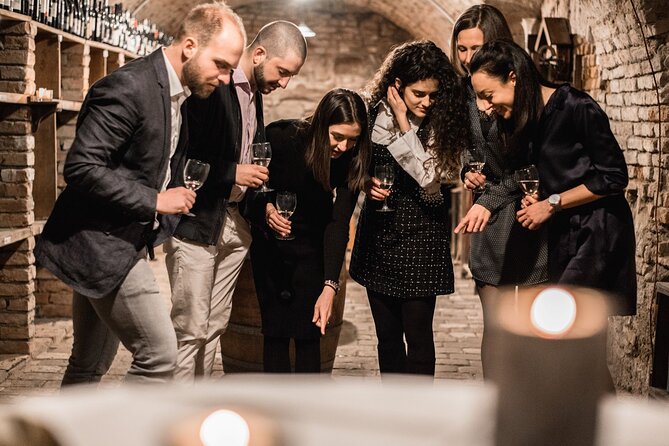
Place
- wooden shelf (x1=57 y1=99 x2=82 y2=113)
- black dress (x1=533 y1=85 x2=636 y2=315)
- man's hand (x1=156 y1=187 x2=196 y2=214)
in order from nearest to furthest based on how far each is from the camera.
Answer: man's hand (x1=156 y1=187 x2=196 y2=214)
black dress (x1=533 y1=85 x2=636 y2=315)
wooden shelf (x1=57 y1=99 x2=82 y2=113)

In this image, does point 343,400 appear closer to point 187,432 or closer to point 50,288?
point 187,432

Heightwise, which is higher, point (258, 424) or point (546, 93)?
point (546, 93)

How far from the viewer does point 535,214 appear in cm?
299

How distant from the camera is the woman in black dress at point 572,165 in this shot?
2865mm

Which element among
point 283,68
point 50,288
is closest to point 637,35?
point 283,68

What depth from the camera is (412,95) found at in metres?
3.11

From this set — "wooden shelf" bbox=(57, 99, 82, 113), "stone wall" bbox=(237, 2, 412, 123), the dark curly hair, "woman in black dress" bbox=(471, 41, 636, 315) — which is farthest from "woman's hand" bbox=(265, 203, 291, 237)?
"stone wall" bbox=(237, 2, 412, 123)

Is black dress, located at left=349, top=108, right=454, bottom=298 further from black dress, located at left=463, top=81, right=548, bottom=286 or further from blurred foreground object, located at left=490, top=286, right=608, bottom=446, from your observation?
blurred foreground object, located at left=490, top=286, right=608, bottom=446

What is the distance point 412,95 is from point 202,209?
0.94 metres

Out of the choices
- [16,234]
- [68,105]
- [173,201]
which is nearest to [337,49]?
[68,105]

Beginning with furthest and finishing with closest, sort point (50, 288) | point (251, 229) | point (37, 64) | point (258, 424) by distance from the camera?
point (50, 288), point (37, 64), point (251, 229), point (258, 424)

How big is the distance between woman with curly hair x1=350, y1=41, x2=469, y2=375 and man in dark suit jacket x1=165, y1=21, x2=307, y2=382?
0.43 m

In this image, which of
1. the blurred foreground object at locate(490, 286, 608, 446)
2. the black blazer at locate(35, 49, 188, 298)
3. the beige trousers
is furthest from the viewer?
the beige trousers

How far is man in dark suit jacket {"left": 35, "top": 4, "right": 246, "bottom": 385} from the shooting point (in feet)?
8.14
